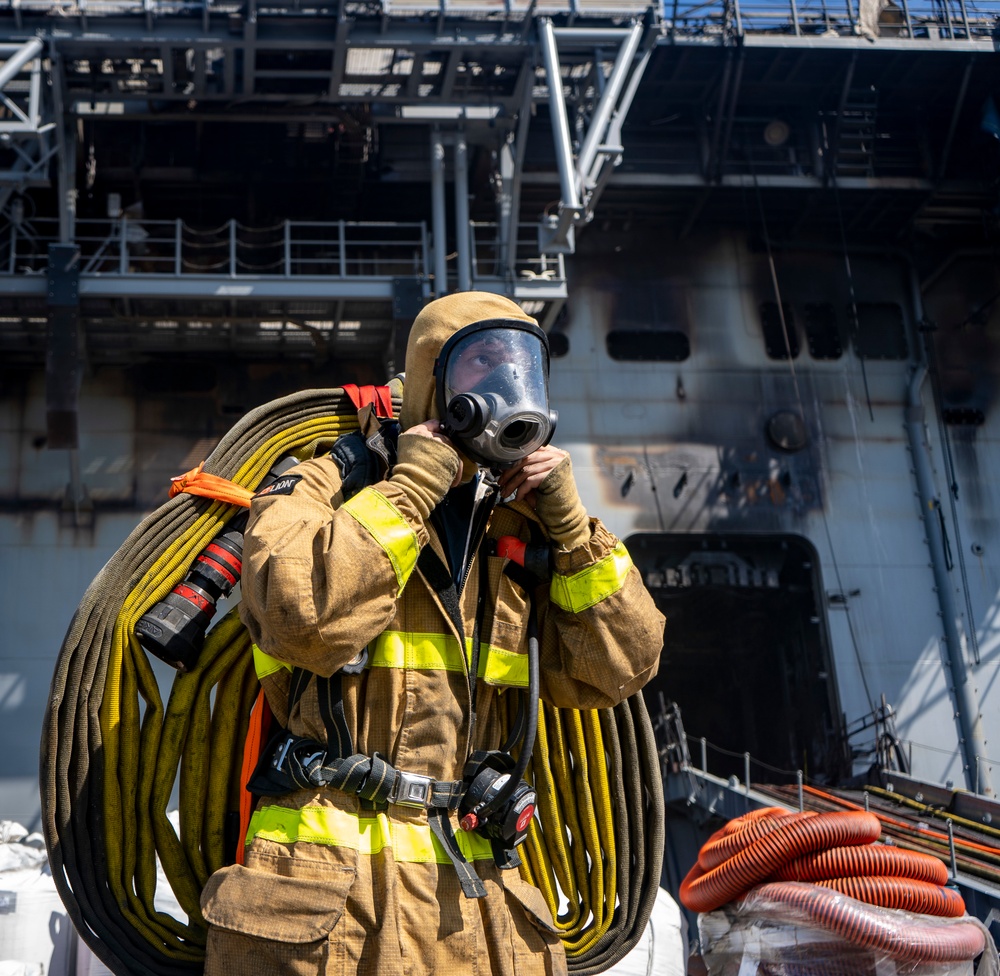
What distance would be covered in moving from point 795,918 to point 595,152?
34.9ft

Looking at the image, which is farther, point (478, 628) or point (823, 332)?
point (823, 332)

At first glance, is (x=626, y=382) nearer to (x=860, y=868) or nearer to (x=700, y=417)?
(x=700, y=417)

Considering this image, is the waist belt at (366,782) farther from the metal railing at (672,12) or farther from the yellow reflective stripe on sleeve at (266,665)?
the metal railing at (672,12)

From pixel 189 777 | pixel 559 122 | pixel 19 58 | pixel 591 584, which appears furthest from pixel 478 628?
pixel 19 58

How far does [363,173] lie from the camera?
1509 centimetres

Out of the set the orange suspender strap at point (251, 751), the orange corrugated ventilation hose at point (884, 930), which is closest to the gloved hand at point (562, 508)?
the orange suspender strap at point (251, 751)

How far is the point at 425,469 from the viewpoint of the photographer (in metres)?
2.81

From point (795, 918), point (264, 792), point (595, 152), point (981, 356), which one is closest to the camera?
point (264, 792)

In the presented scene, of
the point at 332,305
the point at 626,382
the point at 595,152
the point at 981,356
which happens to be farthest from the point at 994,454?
the point at 332,305

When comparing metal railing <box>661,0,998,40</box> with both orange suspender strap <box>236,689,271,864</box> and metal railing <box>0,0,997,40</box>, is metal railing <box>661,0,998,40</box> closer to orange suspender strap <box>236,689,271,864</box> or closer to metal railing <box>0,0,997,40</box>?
metal railing <box>0,0,997,40</box>

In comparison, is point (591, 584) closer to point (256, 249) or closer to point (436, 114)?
point (436, 114)

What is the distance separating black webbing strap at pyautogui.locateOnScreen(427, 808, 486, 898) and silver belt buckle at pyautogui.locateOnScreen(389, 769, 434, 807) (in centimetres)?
6

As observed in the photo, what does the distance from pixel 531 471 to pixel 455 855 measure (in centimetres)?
104

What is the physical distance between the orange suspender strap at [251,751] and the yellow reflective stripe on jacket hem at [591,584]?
3.05 ft
